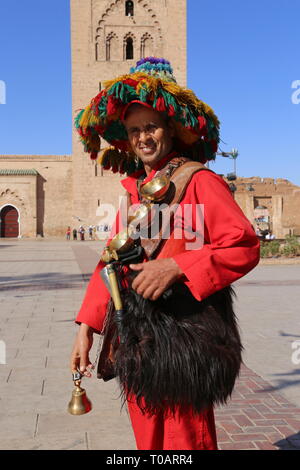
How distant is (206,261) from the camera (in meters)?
1.59

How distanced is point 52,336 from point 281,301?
430cm

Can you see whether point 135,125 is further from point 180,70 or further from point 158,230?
point 180,70

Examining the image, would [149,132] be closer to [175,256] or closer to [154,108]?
[154,108]

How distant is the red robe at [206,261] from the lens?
1589 millimetres

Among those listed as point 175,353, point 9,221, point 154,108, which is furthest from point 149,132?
point 9,221

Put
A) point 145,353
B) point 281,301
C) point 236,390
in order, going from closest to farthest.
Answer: point 145,353
point 236,390
point 281,301

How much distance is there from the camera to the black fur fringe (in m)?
1.56

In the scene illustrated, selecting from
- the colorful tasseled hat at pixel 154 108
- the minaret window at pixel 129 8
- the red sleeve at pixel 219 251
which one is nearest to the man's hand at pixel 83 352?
the red sleeve at pixel 219 251

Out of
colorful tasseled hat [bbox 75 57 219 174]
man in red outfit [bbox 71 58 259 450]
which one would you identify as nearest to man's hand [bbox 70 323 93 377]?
man in red outfit [bbox 71 58 259 450]

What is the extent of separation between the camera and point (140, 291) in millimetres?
1603

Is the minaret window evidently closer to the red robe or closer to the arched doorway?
the arched doorway

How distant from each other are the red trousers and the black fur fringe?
0.08 metres

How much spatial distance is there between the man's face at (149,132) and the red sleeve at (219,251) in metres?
0.34

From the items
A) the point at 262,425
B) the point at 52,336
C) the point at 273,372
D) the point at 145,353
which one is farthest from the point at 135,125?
the point at 52,336
